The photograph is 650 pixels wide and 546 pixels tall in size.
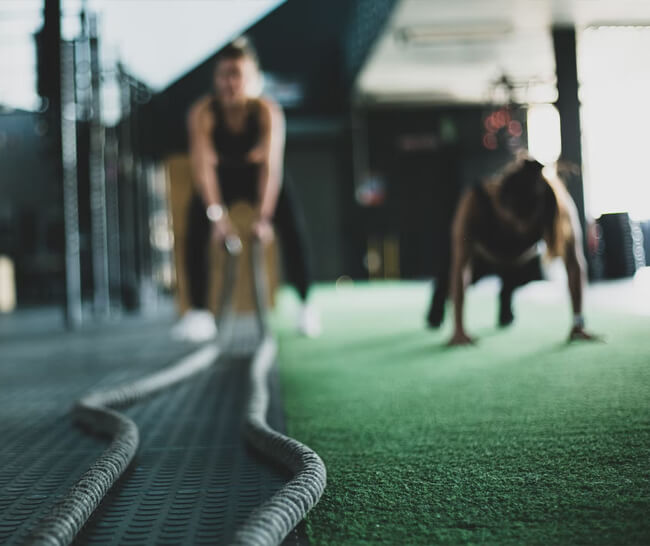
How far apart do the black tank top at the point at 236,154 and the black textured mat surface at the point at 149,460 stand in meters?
1.07

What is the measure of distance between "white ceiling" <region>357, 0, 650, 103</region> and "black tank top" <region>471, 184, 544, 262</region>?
6.01 ft

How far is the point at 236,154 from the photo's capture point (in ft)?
9.74

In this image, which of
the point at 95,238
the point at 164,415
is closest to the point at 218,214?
the point at 164,415

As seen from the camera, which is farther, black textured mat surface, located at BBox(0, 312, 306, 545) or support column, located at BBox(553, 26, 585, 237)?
support column, located at BBox(553, 26, 585, 237)

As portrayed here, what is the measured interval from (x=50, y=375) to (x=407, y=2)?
4.75 metres

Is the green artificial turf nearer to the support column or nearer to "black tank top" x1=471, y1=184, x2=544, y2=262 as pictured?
"black tank top" x1=471, y1=184, x2=544, y2=262

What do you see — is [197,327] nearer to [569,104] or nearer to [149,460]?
[149,460]

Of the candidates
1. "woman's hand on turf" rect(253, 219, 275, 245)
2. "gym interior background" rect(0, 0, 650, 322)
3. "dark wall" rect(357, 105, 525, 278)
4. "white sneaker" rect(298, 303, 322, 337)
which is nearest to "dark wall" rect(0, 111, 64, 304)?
"gym interior background" rect(0, 0, 650, 322)

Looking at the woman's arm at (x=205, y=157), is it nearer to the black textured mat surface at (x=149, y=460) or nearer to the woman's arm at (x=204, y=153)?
the woman's arm at (x=204, y=153)

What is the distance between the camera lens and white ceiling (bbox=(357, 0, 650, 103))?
231 inches

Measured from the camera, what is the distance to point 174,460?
111cm

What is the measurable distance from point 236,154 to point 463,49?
521 centimetres

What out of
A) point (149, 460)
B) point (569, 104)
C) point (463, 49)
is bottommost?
point (149, 460)

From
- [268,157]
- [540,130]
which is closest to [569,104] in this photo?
[268,157]
